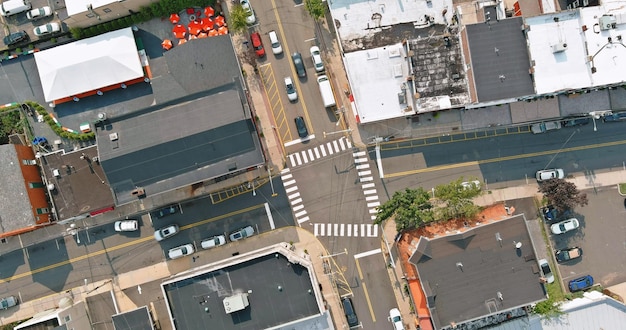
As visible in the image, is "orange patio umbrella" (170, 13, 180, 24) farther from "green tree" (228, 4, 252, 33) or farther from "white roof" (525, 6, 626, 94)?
"white roof" (525, 6, 626, 94)

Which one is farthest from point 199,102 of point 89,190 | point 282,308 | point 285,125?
point 282,308

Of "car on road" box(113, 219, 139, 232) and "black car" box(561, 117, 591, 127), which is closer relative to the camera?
"car on road" box(113, 219, 139, 232)

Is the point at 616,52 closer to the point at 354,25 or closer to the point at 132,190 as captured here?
the point at 354,25

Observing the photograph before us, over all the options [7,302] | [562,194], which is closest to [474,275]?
[562,194]

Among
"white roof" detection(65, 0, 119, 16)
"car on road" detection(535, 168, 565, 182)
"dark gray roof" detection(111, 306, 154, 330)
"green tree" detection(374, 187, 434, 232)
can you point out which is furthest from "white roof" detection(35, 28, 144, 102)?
"car on road" detection(535, 168, 565, 182)

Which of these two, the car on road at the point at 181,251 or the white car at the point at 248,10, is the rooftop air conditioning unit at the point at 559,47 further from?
the car on road at the point at 181,251

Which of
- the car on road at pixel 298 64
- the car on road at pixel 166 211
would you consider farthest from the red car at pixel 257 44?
the car on road at pixel 166 211
